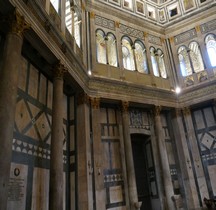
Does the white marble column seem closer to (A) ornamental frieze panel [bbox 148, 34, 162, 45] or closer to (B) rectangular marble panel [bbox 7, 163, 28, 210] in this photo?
(A) ornamental frieze panel [bbox 148, 34, 162, 45]

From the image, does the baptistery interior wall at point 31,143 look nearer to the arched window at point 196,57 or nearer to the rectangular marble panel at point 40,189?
the rectangular marble panel at point 40,189

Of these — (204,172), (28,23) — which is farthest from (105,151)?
(28,23)

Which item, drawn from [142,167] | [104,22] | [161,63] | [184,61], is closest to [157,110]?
[142,167]

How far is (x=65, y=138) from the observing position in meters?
9.92

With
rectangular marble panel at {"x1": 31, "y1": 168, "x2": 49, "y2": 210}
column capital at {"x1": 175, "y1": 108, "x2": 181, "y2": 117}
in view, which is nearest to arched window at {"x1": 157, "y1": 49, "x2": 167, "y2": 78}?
column capital at {"x1": 175, "y1": 108, "x2": 181, "y2": 117}

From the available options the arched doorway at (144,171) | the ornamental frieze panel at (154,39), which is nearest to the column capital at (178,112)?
the arched doorway at (144,171)

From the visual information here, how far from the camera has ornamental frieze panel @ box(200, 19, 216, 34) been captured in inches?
563

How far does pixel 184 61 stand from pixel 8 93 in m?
12.1

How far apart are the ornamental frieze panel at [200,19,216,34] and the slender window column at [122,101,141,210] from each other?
7030mm

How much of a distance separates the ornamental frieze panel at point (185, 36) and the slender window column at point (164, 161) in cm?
504

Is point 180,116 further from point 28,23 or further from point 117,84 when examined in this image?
point 28,23

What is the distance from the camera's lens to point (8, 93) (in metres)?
5.55

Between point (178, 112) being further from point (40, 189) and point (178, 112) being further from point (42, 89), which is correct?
point (40, 189)

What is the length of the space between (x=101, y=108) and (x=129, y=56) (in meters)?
3.99
